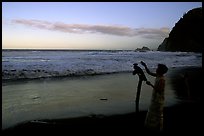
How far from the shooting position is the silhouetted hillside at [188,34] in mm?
75100

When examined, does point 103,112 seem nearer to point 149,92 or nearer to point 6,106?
point 6,106

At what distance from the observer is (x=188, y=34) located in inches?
3248

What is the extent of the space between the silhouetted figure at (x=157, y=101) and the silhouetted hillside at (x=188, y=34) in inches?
2734

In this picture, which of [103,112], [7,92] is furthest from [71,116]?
[7,92]

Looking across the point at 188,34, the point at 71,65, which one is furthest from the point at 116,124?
the point at 188,34

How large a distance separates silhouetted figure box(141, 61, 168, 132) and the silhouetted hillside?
2734 inches

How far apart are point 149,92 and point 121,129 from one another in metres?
6.17

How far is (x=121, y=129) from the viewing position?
6.65 m

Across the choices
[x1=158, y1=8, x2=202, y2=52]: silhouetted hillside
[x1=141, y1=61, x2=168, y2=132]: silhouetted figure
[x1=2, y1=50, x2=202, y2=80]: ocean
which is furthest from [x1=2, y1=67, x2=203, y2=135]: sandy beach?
[x1=158, y1=8, x2=202, y2=52]: silhouetted hillside

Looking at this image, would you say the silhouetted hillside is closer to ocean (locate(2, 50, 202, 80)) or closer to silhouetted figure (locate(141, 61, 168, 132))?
ocean (locate(2, 50, 202, 80))

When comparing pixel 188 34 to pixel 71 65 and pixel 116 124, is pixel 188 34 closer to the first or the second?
pixel 71 65

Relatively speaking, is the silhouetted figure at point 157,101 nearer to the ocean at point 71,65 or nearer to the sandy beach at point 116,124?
the sandy beach at point 116,124

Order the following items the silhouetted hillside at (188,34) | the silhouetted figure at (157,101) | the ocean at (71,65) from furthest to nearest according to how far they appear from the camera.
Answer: the silhouetted hillside at (188,34), the ocean at (71,65), the silhouetted figure at (157,101)

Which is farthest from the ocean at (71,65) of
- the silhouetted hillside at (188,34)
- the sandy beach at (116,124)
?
the silhouetted hillside at (188,34)
